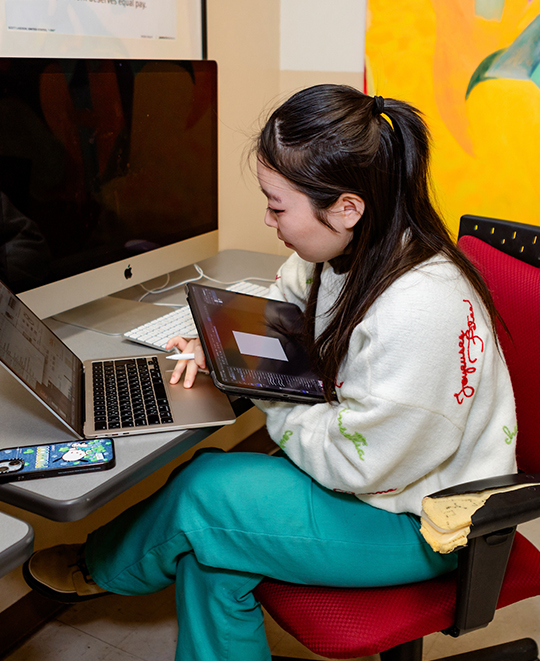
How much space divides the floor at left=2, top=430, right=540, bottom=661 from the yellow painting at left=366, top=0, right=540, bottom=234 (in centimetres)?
95

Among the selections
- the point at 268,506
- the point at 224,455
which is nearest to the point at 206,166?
the point at 224,455

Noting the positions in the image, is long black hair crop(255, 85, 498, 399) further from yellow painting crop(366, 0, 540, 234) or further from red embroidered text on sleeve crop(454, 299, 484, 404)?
yellow painting crop(366, 0, 540, 234)

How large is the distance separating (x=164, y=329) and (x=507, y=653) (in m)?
0.95

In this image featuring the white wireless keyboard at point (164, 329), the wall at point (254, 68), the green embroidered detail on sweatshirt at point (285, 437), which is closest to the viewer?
the green embroidered detail on sweatshirt at point (285, 437)

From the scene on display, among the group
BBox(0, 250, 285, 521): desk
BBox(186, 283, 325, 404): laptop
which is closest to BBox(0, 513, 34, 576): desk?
BBox(0, 250, 285, 521): desk

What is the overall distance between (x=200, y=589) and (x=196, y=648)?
0.08 m

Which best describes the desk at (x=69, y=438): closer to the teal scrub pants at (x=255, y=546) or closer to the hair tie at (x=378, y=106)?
the teal scrub pants at (x=255, y=546)

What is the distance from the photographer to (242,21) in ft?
5.85

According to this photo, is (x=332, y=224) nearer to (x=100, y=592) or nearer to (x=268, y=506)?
(x=268, y=506)

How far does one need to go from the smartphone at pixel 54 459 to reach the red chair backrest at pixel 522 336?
2.07 feet

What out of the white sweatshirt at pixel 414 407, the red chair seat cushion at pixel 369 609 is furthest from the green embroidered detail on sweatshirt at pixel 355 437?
the red chair seat cushion at pixel 369 609

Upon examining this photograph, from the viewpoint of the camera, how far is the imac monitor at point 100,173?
3.51 ft

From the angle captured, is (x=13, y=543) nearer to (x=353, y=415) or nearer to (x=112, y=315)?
(x=353, y=415)

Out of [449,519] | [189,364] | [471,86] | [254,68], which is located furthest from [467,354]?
[254,68]
